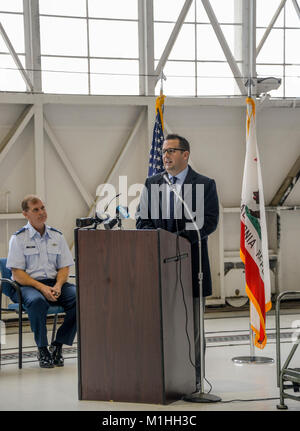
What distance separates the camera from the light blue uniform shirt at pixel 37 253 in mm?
5059

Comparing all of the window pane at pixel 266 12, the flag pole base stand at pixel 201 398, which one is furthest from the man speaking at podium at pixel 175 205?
the window pane at pixel 266 12

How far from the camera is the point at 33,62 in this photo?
7500mm

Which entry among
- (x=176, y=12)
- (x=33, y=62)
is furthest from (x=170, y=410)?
(x=176, y=12)

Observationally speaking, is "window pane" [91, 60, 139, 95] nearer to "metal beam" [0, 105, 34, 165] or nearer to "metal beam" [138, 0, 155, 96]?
"metal beam" [138, 0, 155, 96]

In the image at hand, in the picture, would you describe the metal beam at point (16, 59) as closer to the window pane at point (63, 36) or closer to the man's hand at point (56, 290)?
the window pane at point (63, 36)

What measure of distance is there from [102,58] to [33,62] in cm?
86

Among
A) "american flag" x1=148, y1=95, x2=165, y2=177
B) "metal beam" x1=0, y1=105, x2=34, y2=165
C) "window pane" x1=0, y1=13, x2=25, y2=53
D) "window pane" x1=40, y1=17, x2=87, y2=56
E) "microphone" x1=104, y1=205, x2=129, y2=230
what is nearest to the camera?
"microphone" x1=104, y1=205, x2=129, y2=230

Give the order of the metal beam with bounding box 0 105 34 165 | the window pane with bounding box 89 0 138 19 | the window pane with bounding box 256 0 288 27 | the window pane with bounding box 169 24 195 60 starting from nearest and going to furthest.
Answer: the metal beam with bounding box 0 105 34 165, the window pane with bounding box 89 0 138 19, the window pane with bounding box 169 24 195 60, the window pane with bounding box 256 0 288 27

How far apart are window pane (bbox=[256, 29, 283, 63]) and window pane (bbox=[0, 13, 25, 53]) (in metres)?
2.90

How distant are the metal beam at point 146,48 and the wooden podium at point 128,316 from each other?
454 cm

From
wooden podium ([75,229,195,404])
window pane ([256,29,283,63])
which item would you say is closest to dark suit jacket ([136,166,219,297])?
wooden podium ([75,229,195,404])

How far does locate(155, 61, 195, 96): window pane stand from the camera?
8.10 m

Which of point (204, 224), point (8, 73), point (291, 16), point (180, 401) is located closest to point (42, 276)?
point (204, 224)

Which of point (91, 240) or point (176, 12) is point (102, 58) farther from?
point (91, 240)
